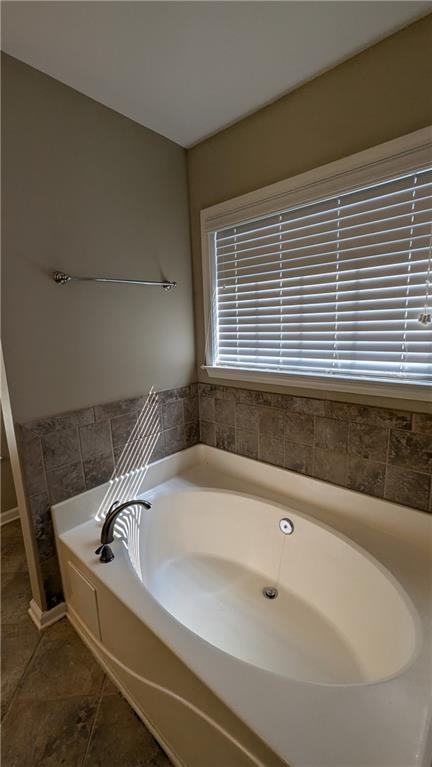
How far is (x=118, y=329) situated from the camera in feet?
5.47

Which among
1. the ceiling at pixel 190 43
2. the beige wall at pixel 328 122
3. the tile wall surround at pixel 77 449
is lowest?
the tile wall surround at pixel 77 449

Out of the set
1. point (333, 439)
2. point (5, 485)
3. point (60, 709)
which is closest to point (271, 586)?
point (333, 439)

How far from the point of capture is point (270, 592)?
64.5 inches

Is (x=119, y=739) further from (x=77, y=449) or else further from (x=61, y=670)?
(x=77, y=449)

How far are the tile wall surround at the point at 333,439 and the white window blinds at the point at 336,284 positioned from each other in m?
0.18

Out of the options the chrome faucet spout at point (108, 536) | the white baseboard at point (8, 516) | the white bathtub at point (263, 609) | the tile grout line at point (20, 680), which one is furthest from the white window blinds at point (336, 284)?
the white baseboard at point (8, 516)

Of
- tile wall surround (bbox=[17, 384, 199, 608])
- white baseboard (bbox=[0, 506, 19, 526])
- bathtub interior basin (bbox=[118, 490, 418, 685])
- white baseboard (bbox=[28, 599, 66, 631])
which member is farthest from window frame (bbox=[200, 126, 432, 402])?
white baseboard (bbox=[0, 506, 19, 526])

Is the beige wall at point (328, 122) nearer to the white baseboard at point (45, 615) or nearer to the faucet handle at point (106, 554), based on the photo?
the faucet handle at point (106, 554)

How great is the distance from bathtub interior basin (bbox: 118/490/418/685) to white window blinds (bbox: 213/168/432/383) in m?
0.82

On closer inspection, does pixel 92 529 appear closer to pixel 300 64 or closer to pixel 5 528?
pixel 5 528

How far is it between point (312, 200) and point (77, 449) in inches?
63.4

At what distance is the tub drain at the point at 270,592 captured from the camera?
5.30 ft

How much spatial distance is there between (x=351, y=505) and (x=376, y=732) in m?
0.86

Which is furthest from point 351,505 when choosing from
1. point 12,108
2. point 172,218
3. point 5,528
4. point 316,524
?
point 5,528
